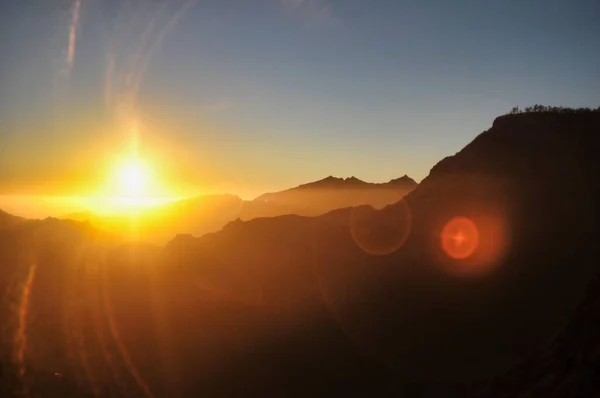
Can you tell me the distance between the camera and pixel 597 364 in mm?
15672

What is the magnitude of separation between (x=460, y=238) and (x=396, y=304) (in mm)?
8239

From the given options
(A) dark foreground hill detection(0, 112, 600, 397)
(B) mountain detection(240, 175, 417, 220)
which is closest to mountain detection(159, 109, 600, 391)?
(A) dark foreground hill detection(0, 112, 600, 397)

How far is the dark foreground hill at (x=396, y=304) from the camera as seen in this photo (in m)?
29.9

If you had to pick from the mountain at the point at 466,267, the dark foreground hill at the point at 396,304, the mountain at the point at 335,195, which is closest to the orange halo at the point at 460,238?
the dark foreground hill at the point at 396,304

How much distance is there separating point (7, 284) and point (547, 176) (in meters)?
Result: 87.8

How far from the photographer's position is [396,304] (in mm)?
41062

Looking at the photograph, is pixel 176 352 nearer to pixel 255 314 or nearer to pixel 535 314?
pixel 255 314

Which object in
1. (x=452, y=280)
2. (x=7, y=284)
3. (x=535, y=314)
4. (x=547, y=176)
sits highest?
(x=7, y=284)

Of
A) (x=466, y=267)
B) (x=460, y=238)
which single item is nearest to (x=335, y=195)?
(x=460, y=238)

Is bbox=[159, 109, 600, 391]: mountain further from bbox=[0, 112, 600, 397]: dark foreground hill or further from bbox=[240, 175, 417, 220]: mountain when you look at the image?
bbox=[240, 175, 417, 220]: mountain

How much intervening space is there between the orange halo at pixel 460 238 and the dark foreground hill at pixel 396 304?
0.14m

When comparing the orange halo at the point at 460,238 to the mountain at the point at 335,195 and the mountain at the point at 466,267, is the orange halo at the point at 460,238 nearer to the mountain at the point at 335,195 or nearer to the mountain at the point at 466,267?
the mountain at the point at 466,267

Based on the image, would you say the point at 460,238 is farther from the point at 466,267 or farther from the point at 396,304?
the point at 396,304

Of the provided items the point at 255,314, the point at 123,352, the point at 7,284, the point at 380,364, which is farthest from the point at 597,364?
the point at 7,284
